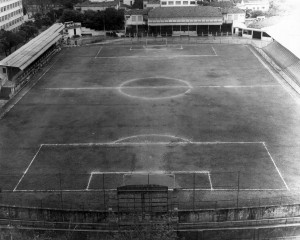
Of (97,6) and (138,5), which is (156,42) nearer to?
(97,6)

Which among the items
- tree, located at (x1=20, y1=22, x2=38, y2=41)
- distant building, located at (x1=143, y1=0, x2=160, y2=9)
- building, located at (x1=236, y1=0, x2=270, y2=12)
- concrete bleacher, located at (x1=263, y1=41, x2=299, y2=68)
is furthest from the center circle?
building, located at (x1=236, y1=0, x2=270, y2=12)

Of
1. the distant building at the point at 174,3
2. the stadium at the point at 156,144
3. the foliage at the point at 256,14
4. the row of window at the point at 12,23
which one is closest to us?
the stadium at the point at 156,144

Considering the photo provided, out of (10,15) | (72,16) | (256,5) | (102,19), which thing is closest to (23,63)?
(102,19)

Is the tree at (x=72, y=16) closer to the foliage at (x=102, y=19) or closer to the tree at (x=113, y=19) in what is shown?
the foliage at (x=102, y=19)

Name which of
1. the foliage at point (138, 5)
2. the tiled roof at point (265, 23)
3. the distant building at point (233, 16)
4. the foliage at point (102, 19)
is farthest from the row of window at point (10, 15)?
the tiled roof at point (265, 23)

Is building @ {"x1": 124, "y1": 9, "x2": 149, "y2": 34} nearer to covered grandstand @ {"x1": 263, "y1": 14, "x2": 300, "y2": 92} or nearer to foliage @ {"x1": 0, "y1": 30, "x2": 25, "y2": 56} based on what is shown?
foliage @ {"x1": 0, "y1": 30, "x2": 25, "y2": 56}
